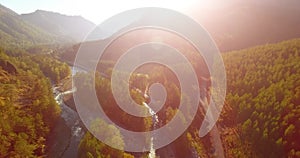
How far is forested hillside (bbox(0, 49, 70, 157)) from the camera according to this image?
78750 millimetres

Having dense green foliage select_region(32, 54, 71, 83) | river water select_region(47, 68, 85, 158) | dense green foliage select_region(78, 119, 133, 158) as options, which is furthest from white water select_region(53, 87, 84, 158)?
dense green foliage select_region(32, 54, 71, 83)

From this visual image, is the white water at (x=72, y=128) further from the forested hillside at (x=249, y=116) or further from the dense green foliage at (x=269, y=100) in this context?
the dense green foliage at (x=269, y=100)

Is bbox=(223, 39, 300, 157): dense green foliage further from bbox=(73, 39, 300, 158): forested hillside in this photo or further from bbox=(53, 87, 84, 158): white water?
bbox=(53, 87, 84, 158): white water

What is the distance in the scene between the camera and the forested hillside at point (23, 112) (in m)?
78.8

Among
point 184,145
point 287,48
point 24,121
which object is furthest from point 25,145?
point 287,48

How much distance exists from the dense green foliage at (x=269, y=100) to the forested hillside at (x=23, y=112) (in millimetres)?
76374

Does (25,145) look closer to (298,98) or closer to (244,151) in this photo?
(244,151)

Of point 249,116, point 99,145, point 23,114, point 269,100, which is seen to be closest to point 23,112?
point 23,114

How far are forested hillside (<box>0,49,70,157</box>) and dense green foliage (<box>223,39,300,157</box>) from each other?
251ft

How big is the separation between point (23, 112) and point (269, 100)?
9993cm

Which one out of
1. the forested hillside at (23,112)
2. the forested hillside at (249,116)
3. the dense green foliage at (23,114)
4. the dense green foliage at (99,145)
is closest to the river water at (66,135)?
the forested hillside at (23,112)

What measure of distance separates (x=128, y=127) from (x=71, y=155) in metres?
27.3

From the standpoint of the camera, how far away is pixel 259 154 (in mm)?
97188

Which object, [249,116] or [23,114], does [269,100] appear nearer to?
[249,116]
